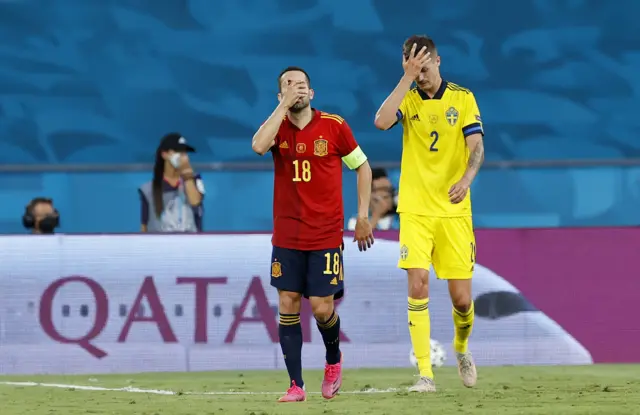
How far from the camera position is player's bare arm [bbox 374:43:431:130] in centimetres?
927

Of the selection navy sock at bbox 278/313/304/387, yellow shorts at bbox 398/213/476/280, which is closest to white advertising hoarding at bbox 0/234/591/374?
yellow shorts at bbox 398/213/476/280

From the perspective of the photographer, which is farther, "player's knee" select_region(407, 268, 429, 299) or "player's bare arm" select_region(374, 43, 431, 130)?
"player's knee" select_region(407, 268, 429, 299)

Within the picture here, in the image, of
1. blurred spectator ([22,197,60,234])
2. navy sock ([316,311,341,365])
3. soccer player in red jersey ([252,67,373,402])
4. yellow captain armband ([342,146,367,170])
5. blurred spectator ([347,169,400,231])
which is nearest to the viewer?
soccer player in red jersey ([252,67,373,402])

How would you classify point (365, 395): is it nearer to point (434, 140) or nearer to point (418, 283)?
point (418, 283)

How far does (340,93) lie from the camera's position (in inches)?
676

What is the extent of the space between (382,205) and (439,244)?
11.5 ft

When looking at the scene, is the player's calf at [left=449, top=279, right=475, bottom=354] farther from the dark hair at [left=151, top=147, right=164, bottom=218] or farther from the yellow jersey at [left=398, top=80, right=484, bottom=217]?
the dark hair at [left=151, top=147, right=164, bottom=218]

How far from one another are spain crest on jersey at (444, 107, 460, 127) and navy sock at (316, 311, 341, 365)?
1.43 meters

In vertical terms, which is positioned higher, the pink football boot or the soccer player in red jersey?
the soccer player in red jersey

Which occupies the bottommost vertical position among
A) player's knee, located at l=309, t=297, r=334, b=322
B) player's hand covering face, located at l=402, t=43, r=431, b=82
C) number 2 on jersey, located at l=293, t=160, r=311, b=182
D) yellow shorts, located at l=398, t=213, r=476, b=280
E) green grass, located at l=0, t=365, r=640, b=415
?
green grass, located at l=0, t=365, r=640, b=415

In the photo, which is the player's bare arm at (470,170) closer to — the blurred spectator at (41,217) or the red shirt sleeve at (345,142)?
the red shirt sleeve at (345,142)

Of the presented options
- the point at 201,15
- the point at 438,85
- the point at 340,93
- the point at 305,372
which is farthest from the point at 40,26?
the point at 438,85

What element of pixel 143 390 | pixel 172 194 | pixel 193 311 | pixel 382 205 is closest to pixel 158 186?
pixel 172 194

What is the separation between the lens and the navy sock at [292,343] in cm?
913
